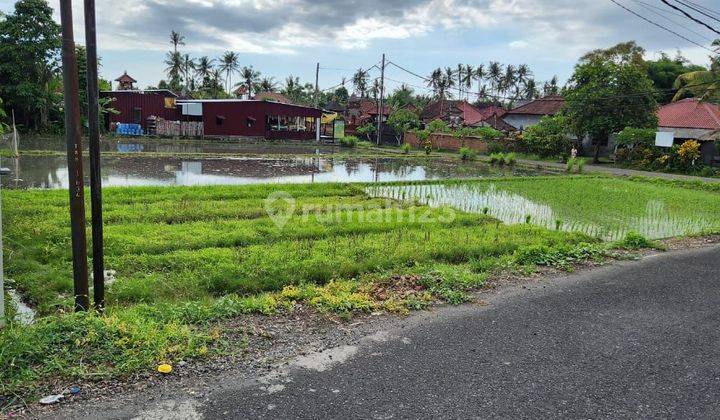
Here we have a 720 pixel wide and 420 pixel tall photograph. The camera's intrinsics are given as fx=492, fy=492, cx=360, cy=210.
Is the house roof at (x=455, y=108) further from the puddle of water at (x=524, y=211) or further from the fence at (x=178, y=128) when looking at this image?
the puddle of water at (x=524, y=211)

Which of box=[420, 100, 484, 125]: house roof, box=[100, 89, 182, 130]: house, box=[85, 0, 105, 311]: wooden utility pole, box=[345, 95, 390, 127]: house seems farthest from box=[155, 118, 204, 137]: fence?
box=[85, 0, 105, 311]: wooden utility pole

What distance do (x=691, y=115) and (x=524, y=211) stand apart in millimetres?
28639

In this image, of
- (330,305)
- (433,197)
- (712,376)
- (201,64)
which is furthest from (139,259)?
(201,64)

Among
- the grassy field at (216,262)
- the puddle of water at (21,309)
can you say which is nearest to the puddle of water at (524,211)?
the grassy field at (216,262)

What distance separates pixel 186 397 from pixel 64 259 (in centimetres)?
445

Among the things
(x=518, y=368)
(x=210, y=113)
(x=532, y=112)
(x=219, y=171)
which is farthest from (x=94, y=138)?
(x=532, y=112)

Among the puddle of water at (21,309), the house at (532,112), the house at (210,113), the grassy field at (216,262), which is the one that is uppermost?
the house at (532,112)

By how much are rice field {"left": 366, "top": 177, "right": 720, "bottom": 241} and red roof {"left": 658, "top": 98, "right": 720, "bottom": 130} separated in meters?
15.1

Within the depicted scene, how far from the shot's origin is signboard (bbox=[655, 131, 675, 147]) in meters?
28.0

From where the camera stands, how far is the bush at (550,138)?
34.7m

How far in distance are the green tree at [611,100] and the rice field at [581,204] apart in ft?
38.7

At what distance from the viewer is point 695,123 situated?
33.1 meters

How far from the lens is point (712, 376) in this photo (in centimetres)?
419

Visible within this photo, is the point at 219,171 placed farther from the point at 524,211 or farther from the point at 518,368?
the point at 518,368
